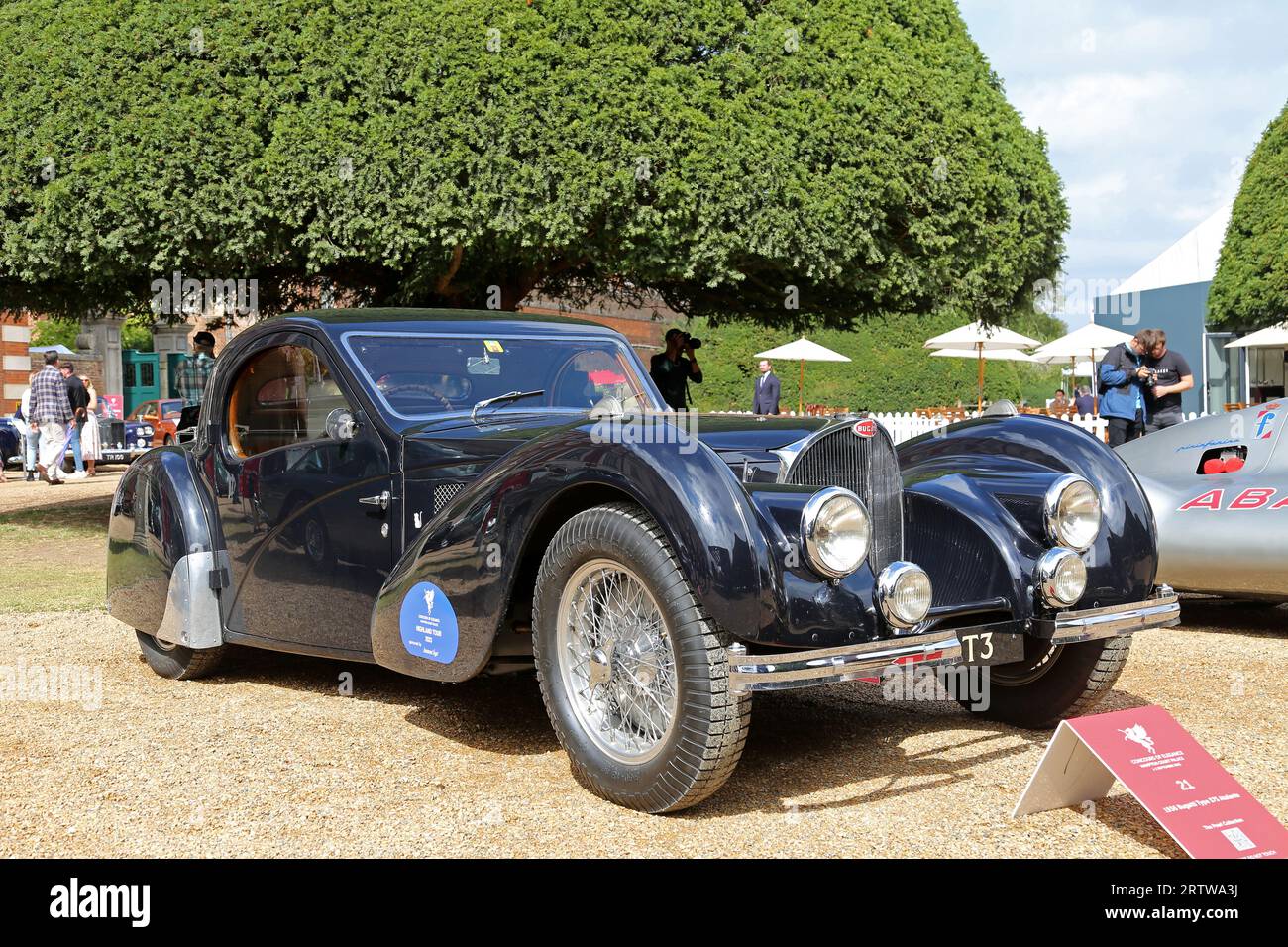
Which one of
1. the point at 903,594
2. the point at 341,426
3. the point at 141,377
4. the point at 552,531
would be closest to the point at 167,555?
the point at 341,426

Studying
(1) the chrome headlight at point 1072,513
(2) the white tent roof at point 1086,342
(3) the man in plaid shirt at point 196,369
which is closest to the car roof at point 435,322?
(1) the chrome headlight at point 1072,513

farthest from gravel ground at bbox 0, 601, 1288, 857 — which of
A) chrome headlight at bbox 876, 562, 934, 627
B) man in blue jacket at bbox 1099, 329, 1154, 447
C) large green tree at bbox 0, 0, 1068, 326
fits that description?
large green tree at bbox 0, 0, 1068, 326

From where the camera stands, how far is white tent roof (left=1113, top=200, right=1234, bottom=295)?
2861cm

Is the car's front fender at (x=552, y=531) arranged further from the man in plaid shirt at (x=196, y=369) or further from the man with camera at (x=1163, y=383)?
the man with camera at (x=1163, y=383)

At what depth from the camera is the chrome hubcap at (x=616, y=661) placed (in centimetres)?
389

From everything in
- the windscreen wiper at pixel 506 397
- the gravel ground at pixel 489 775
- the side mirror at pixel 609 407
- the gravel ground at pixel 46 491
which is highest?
the windscreen wiper at pixel 506 397

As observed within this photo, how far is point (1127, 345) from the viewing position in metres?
11.0

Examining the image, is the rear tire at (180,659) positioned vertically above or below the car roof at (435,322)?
below

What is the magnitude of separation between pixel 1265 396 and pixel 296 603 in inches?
950

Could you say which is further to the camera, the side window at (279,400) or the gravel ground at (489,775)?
the side window at (279,400)

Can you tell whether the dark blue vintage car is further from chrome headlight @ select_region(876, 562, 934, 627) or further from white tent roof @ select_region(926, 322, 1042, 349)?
white tent roof @ select_region(926, 322, 1042, 349)

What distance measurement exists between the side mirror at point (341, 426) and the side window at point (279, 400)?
158mm

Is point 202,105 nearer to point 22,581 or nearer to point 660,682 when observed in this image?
point 22,581

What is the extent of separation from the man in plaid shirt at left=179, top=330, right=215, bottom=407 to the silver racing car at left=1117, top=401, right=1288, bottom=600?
7.82 m
